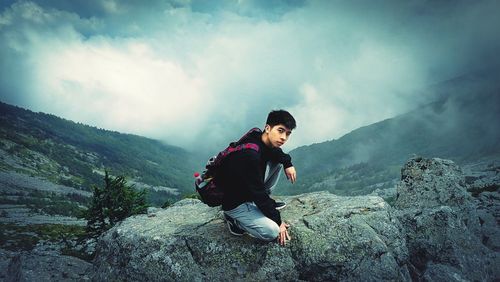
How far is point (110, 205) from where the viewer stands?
3681 cm

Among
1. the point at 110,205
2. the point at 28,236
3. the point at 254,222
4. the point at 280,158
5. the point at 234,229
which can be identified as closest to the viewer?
the point at 254,222

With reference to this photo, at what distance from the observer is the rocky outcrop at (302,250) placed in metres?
9.51

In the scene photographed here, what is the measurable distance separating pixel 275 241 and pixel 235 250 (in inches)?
53.2

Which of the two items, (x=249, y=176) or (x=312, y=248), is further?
(x=312, y=248)

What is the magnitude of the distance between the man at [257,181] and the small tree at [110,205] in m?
31.3

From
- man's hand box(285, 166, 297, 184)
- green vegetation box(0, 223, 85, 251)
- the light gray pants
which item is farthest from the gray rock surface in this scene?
green vegetation box(0, 223, 85, 251)

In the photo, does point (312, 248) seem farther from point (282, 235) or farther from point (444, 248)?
point (444, 248)

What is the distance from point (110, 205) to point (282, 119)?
34.4 m

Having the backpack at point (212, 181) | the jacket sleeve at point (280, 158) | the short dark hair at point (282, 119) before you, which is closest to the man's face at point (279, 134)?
the short dark hair at point (282, 119)

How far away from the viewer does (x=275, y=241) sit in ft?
31.7

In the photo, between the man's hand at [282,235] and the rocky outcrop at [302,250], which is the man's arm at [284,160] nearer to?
the man's hand at [282,235]

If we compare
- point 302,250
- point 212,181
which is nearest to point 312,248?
point 302,250

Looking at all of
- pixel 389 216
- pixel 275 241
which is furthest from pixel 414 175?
pixel 275 241

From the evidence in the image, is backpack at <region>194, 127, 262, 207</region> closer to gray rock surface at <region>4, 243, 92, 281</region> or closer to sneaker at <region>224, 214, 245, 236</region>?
sneaker at <region>224, 214, 245, 236</region>
